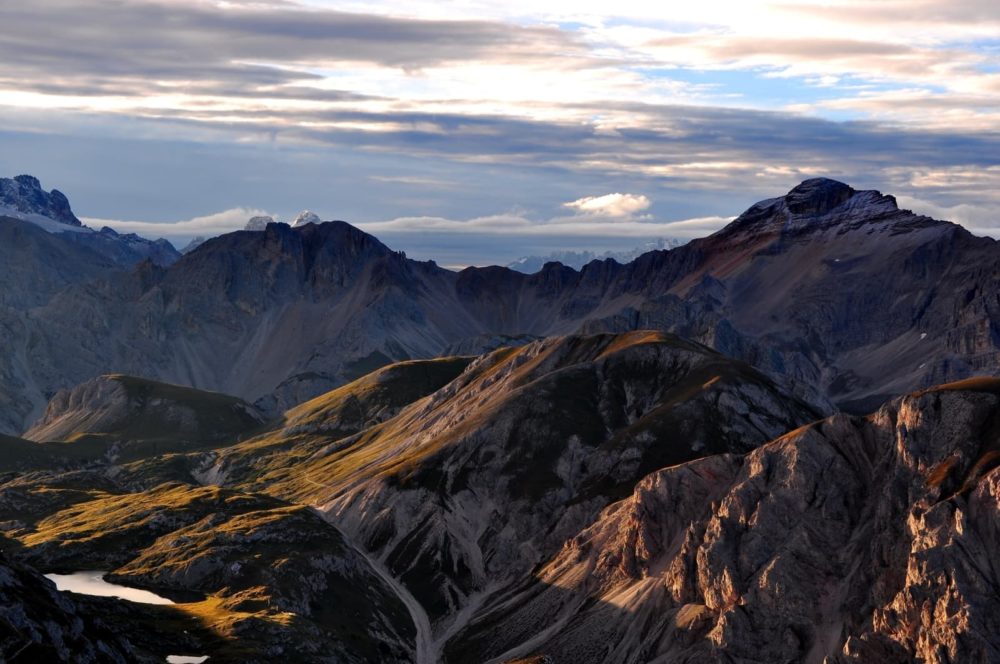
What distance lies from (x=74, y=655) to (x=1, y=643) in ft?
40.0

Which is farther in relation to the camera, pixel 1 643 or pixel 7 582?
pixel 7 582

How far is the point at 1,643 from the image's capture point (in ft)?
597

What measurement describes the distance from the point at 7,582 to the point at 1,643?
731 inches

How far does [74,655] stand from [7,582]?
1661 cm

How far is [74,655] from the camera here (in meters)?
191

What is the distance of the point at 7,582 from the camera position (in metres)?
199
